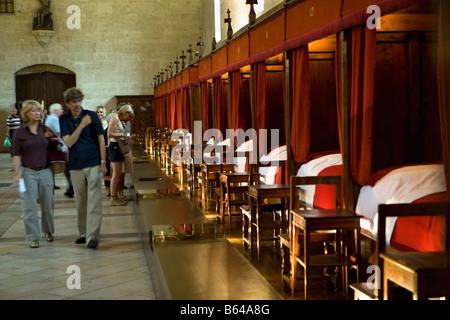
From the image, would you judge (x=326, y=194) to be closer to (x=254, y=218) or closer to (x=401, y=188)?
(x=254, y=218)

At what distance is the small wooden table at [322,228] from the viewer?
3824mm

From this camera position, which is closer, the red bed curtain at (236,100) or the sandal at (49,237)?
the sandal at (49,237)

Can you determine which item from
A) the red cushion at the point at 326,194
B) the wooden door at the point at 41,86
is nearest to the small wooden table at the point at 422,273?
the red cushion at the point at 326,194

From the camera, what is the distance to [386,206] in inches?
117

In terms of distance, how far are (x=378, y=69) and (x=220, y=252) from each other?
8.86 feet

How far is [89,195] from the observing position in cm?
541

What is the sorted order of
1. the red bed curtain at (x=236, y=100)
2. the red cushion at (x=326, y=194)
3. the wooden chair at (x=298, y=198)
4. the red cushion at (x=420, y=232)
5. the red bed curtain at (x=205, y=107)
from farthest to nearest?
the red bed curtain at (x=205, y=107) < the red bed curtain at (x=236, y=100) < the red cushion at (x=326, y=194) < the wooden chair at (x=298, y=198) < the red cushion at (x=420, y=232)

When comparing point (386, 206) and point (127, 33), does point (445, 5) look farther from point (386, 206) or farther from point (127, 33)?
point (127, 33)

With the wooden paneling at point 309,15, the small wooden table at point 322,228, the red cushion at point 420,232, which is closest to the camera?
the red cushion at point 420,232

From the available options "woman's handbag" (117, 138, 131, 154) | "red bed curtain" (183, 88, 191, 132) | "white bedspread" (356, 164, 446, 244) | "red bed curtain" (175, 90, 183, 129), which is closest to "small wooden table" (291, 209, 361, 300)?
"white bedspread" (356, 164, 446, 244)

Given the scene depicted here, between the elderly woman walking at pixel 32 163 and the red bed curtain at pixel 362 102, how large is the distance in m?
3.07

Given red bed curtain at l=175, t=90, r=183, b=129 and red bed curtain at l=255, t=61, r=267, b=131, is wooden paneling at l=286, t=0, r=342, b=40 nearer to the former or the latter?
red bed curtain at l=255, t=61, r=267, b=131

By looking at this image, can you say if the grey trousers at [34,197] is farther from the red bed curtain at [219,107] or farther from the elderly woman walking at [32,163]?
the red bed curtain at [219,107]

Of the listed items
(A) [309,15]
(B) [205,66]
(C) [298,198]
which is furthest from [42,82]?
(C) [298,198]
